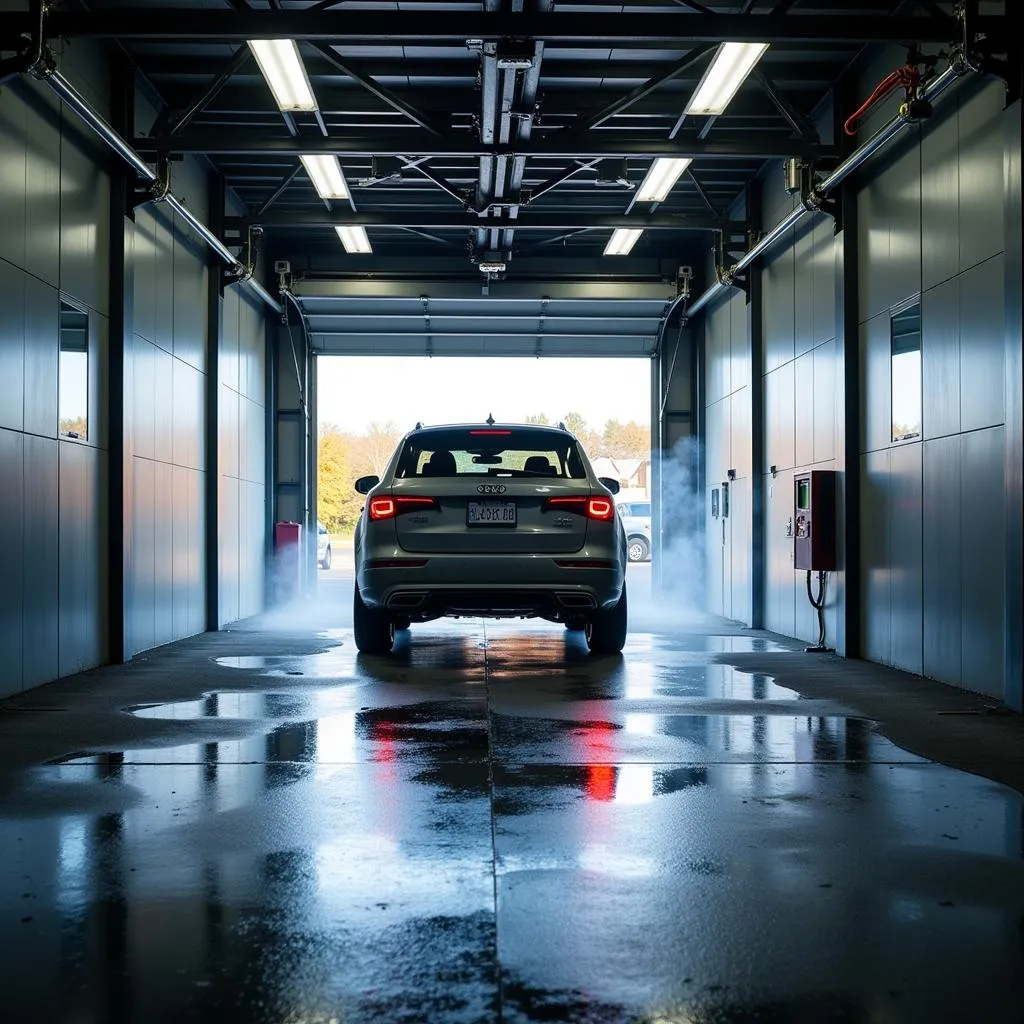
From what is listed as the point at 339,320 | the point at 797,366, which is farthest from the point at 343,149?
the point at 339,320

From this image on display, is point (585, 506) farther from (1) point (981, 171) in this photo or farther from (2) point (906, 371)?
(1) point (981, 171)

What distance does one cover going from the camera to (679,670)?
29.7 ft

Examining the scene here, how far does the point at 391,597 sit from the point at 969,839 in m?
5.40

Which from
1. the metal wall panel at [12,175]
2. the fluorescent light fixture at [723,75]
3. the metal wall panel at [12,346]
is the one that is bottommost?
the metal wall panel at [12,346]

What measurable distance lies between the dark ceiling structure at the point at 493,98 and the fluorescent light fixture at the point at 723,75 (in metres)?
0.18

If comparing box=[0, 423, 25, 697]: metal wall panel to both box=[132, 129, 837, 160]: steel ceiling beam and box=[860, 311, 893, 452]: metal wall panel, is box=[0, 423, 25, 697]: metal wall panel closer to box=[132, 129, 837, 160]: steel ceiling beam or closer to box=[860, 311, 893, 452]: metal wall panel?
box=[132, 129, 837, 160]: steel ceiling beam

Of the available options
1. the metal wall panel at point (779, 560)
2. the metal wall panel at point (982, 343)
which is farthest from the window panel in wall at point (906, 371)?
the metal wall panel at point (779, 560)

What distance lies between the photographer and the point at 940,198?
8625 mm

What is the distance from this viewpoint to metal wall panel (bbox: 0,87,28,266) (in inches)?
303

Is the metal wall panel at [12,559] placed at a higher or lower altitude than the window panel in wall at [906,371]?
lower

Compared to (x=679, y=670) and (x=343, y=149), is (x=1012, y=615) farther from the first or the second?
(x=343, y=149)

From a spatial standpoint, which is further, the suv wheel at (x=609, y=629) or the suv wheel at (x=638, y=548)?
the suv wheel at (x=638, y=548)

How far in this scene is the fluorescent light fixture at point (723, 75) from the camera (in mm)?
9078

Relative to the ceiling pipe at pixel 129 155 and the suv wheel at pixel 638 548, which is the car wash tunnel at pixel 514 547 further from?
the suv wheel at pixel 638 548
